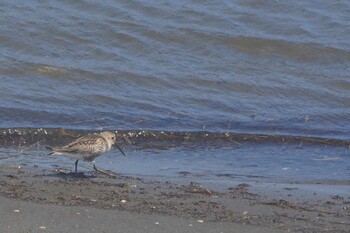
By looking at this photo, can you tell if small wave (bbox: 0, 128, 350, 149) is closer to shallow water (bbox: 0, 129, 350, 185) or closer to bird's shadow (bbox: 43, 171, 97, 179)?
shallow water (bbox: 0, 129, 350, 185)

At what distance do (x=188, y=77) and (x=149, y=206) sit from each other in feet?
19.2

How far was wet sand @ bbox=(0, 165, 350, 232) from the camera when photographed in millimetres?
6719

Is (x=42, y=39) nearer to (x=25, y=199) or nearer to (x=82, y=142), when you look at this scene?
(x=82, y=142)

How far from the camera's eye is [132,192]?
7742 millimetres

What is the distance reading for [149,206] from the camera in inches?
286

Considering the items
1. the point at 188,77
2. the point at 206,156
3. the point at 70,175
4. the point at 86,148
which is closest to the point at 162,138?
the point at 206,156

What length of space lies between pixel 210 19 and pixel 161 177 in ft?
22.7

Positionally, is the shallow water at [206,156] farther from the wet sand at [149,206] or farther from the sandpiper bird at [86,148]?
the wet sand at [149,206]

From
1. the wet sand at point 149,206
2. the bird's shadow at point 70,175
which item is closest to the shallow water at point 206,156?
the bird's shadow at point 70,175

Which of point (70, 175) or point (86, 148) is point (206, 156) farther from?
point (70, 175)

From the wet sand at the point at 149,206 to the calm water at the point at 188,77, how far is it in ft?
2.92

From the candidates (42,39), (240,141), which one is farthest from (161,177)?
(42,39)

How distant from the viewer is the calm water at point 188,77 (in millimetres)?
10000

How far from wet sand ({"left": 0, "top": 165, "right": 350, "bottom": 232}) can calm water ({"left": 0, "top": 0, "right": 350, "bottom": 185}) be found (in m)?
0.89
